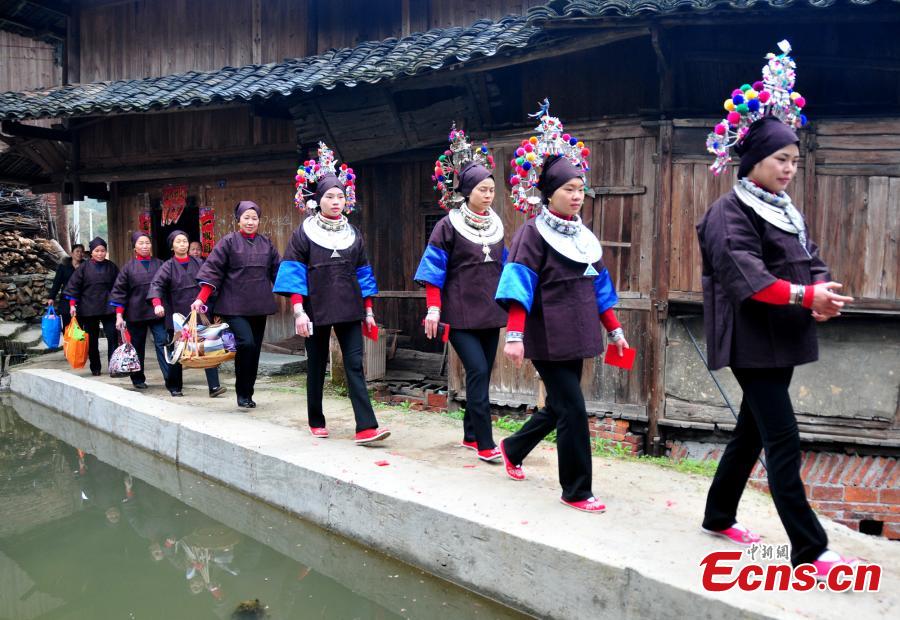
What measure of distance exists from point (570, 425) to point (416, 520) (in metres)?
0.96

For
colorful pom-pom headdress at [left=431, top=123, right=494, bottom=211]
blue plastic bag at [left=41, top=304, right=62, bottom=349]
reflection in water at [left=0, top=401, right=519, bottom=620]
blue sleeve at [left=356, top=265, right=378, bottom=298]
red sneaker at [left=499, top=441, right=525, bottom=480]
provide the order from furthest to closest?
blue plastic bag at [left=41, top=304, right=62, bottom=349]
colorful pom-pom headdress at [left=431, top=123, right=494, bottom=211]
blue sleeve at [left=356, top=265, right=378, bottom=298]
red sneaker at [left=499, top=441, right=525, bottom=480]
reflection in water at [left=0, top=401, right=519, bottom=620]

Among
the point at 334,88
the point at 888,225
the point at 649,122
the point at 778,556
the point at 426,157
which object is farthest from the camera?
the point at 426,157

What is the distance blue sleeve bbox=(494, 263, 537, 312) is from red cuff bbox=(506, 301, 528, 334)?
0.03m

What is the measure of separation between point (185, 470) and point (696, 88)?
5.15m

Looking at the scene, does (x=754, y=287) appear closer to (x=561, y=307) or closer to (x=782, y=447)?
(x=782, y=447)

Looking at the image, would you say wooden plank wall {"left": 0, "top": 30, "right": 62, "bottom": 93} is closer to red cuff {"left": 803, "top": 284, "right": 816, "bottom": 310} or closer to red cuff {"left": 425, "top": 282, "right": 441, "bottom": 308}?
red cuff {"left": 425, "top": 282, "right": 441, "bottom": 308}

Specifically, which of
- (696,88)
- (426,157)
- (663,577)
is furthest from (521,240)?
(426,157)

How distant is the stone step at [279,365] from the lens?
902 centimetres

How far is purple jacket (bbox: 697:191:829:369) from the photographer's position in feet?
9.68

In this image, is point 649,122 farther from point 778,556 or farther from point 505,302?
point 778,556

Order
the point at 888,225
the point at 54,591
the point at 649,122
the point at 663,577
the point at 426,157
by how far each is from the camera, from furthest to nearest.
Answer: the point at 426,157 → the point at 649,122 → the point at 888,225 → the point at 54,591 → the point at 663,577

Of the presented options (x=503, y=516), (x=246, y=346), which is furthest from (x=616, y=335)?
(x=246, y=346)

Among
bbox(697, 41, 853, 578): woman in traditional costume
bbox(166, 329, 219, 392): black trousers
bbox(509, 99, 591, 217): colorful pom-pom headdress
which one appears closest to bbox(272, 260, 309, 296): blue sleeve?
bbox(509, 99, 591, 217): colorful pom-pom headdress

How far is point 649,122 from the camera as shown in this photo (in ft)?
19.4
